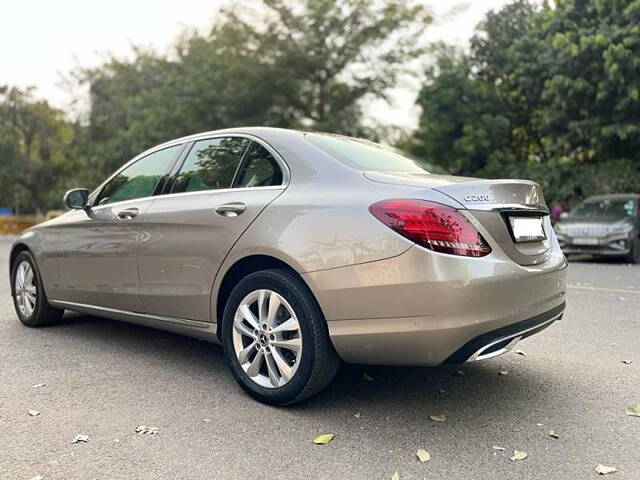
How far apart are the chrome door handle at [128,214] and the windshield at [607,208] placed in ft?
35.3

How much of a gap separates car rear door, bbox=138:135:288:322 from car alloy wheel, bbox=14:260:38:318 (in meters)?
1.76

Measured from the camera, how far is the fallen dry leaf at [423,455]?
2.59 meters

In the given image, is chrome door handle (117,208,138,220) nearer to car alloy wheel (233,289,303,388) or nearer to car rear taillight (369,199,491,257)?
car alloy wheel (233,289,303,388)

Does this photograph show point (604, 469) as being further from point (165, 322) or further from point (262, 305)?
point (165, 322)

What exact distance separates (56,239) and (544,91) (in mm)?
15801

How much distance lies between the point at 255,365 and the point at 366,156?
4.65 ft

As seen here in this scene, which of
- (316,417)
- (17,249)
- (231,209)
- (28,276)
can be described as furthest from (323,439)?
(17,249)

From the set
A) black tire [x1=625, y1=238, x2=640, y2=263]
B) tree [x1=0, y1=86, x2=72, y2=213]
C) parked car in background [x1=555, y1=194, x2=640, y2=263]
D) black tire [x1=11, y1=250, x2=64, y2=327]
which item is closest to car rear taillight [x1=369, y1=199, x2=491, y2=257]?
black tire [x1=11, y1=250, x2=64, y2=327]

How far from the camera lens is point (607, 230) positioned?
37.9 feet

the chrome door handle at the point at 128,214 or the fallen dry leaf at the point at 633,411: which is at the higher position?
the chrome door handle at the point at 128,214

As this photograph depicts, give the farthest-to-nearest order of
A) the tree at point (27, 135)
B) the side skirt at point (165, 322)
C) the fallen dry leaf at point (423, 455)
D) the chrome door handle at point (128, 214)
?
the tree at point (27, 135), the chrome door handle at point (128, 214), the side skirt at point (165, 322), the fallen dry leaf at point (423, 455)

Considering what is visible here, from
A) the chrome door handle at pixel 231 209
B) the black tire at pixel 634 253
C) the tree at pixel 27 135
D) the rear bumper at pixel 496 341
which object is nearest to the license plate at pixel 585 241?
the black tire at pixel 634 253

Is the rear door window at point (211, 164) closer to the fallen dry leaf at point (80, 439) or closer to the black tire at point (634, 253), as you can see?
the fallen dry leaf at point (80, 439)

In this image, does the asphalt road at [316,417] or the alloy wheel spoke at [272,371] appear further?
the alloy wheel spoke at [272,371]
